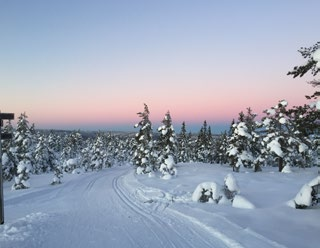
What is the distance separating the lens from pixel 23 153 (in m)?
41.8

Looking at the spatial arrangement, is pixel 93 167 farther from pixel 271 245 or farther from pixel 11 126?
pixel 271 245

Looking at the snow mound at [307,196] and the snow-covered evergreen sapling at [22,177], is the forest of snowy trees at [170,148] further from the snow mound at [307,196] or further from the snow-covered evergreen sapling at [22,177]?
the snow mound at [307,196]

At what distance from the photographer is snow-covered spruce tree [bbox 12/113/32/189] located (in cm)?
3788

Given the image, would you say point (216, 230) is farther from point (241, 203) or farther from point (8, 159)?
point (8, 159)

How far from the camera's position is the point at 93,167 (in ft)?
264

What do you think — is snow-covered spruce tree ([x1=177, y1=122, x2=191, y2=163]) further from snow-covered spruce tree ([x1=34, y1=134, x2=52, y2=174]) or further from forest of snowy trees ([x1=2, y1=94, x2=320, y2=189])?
snow-covered spruce tree ([x1=34, y1=134, x2=52, y2=174])

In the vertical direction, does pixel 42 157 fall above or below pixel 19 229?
below

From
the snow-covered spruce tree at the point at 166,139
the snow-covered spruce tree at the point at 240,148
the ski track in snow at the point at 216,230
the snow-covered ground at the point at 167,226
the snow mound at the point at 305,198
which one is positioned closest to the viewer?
the ski track in snow at the point at 216,230

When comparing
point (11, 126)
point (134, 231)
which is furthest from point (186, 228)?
point (11, 126)

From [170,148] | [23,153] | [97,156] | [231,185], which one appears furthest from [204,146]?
[231,185]

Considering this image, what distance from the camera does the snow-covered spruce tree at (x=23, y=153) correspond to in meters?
37.9

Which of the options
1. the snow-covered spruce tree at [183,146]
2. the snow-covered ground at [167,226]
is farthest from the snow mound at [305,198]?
the snow-covered spruce tree at [183,146]

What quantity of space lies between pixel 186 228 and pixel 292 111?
A: 5424 mm

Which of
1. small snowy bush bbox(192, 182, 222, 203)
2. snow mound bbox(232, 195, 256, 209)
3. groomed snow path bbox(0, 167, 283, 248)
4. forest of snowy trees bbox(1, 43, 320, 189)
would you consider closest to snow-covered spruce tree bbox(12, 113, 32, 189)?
forest of snowy trees bbox(1, 43, 320, 189)
